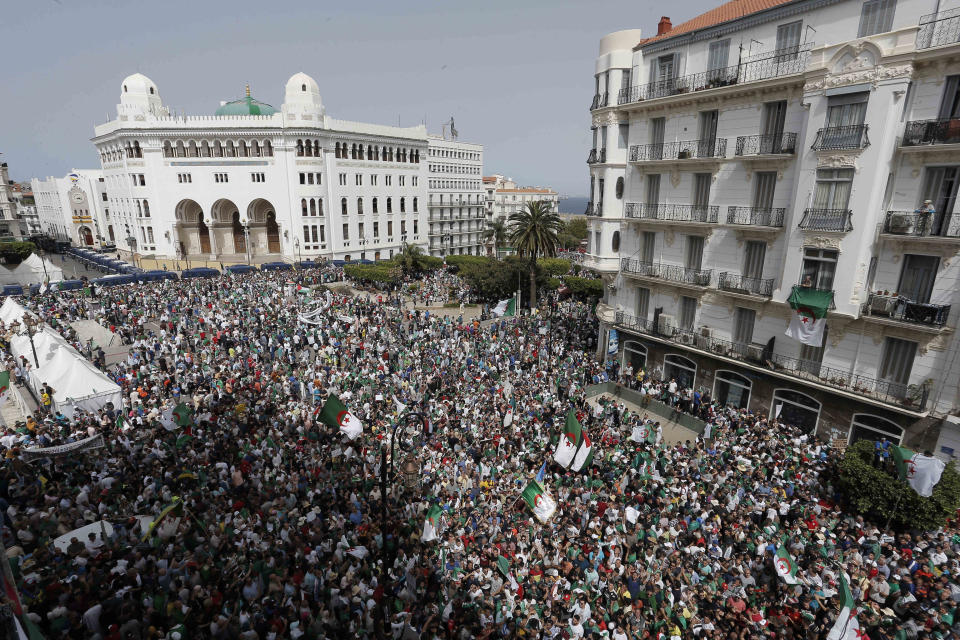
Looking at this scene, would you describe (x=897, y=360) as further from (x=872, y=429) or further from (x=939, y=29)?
(x=939, y=29)

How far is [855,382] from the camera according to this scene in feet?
66.2

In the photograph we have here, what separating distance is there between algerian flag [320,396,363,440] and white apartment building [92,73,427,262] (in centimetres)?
5248

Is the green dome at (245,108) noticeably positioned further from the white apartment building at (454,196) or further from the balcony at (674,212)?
the balcony at (674,212)

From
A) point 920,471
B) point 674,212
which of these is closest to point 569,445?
point 920,471

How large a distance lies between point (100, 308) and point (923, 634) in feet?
151

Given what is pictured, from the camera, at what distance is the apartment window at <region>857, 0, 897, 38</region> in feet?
58.7

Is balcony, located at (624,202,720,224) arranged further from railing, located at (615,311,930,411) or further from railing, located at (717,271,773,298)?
railing, located at (615,311,930,411)

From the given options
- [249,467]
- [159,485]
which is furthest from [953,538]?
[159,485]

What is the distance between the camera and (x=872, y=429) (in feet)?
65.2

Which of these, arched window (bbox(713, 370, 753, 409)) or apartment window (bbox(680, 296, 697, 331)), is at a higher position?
apartment window (bbox(680, 296, 697, 331))

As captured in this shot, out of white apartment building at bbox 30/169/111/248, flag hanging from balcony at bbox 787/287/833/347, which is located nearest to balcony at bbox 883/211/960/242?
flag hanging from balcony at bbox 787/287/833/347

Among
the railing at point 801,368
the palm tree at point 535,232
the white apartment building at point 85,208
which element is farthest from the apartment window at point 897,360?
the white apartment building at point 85,208

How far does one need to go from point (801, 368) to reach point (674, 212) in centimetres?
937

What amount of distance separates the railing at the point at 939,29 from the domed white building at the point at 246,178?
60.3 m
